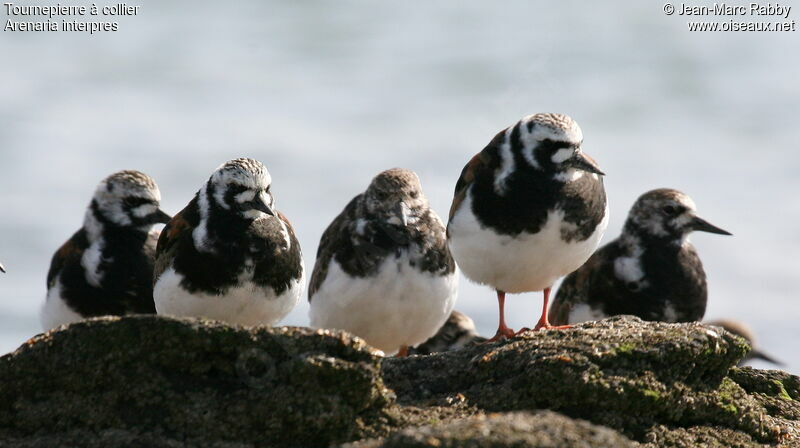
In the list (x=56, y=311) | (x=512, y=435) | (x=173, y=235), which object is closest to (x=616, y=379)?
(x=512, y=435)

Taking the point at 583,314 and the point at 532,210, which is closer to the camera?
the point at 532,210

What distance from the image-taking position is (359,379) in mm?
4383

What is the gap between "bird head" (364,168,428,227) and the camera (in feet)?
24.4

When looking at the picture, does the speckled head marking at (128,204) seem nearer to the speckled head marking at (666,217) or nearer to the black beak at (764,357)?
the speckled head marking at (666,217)

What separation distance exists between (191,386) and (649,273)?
5716mm

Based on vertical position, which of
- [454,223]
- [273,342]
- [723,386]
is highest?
[454,223]

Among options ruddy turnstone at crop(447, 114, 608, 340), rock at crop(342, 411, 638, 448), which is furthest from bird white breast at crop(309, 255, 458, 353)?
rock at crop(342, 411, 638, 448)

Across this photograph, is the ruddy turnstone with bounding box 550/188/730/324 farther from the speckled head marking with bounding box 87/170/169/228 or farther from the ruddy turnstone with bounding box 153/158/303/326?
the speckled head marking with bounding box 87/170/169/228

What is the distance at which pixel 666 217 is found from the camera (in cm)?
972

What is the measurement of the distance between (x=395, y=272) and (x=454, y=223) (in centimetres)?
60

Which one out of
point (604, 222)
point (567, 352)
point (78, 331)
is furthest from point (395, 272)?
point (78, 331)

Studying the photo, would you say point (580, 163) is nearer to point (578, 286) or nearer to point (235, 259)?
point (235, 259)

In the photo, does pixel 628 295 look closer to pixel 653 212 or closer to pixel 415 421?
pixel 653 212

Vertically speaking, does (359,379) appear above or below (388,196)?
below
